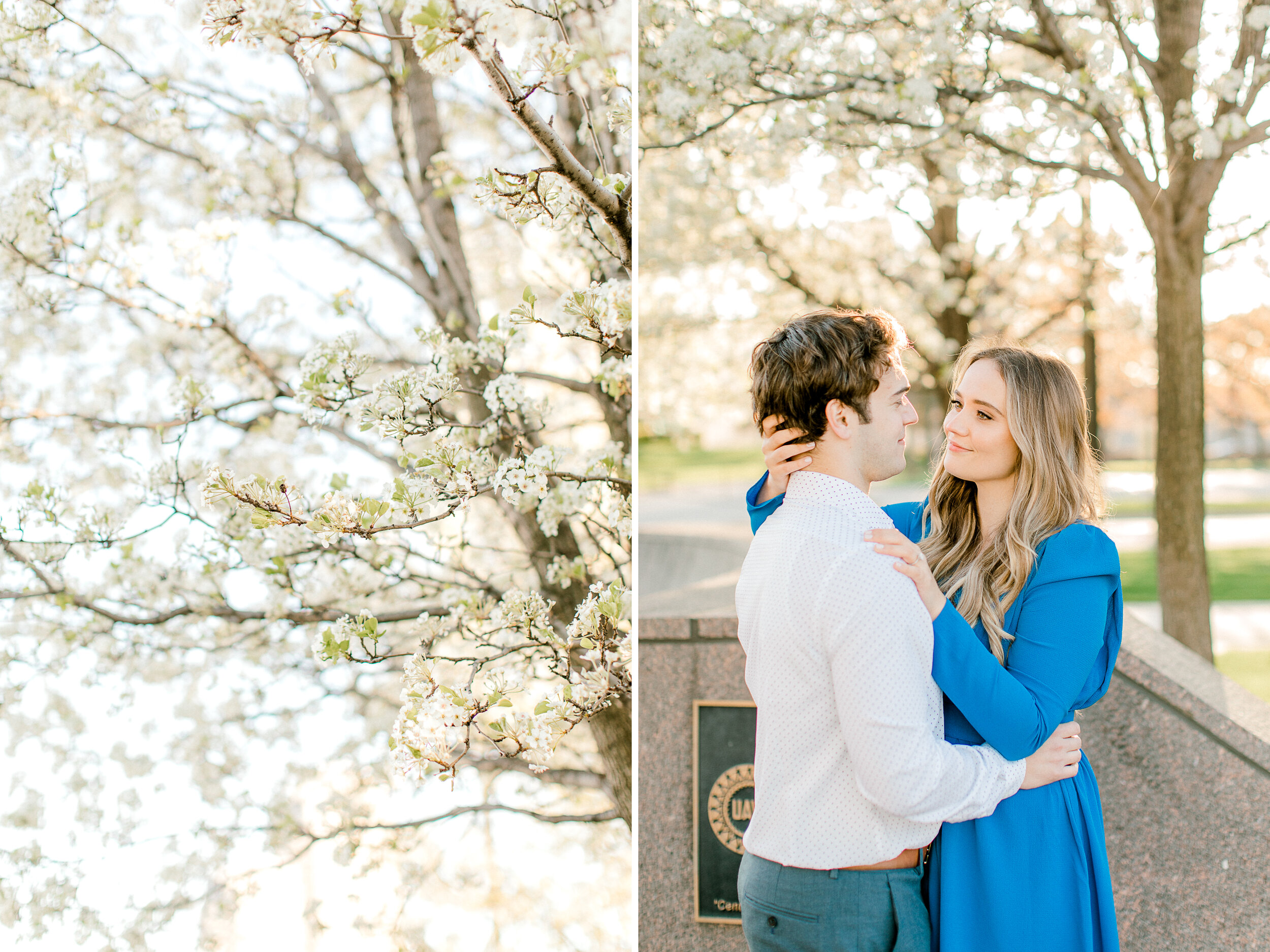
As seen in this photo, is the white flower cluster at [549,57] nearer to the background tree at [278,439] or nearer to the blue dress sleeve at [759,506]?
the background tree at [278,439]

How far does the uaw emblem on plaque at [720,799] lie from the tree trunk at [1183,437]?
6.80ft

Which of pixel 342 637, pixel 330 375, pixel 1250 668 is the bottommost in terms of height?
pixel 1250 668

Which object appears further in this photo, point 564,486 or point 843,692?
point 564,486

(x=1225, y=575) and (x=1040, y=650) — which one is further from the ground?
(x=1040, y=650)

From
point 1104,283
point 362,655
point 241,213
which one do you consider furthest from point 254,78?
point 1104,283

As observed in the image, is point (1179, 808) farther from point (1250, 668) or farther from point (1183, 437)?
point (1250, 668)

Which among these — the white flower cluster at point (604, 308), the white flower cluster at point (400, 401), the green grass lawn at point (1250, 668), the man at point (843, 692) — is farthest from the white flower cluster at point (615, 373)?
the green grass lawn at point (1250, 668)

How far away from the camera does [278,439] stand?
10.9ft

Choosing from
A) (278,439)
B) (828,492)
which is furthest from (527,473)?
(278,439)

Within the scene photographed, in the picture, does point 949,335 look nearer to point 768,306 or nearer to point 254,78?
point 768,306

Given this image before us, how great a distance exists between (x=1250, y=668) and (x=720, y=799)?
4.55m

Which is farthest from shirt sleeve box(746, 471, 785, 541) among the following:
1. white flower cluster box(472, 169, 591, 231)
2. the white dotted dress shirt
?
white flower cluster box(472, 169, 591, 231)

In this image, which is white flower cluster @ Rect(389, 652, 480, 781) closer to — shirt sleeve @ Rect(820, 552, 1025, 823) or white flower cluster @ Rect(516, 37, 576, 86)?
shirt sleeve @ Rect(820, 552, 1025, 823)

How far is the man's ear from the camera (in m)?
1.54
